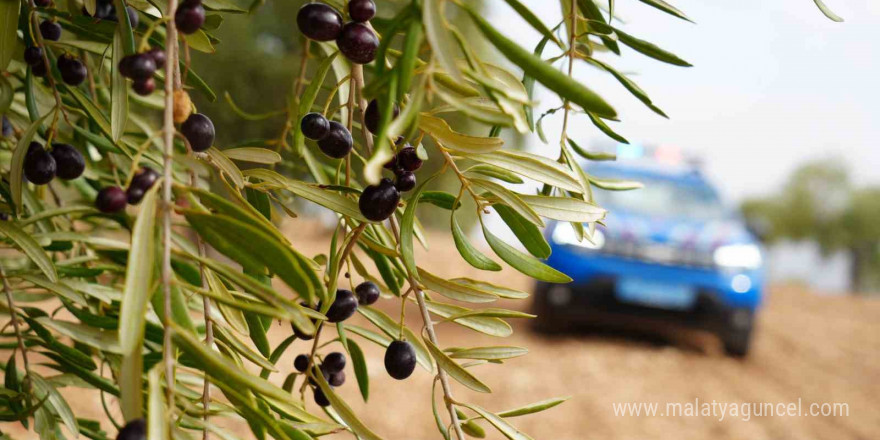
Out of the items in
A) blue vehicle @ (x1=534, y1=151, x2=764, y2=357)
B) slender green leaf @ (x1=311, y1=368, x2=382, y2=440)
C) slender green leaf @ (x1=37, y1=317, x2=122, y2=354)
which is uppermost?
blue vehicle @ (x1=534, y1=151, x2=764, y2=357)

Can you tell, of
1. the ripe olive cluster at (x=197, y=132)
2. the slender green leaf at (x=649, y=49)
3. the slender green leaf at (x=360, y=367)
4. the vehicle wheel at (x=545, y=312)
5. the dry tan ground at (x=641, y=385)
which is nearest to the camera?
the ripe olive cluster at (x=197, y=132)

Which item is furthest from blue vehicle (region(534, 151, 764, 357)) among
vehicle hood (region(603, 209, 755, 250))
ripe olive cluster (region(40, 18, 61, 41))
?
ripe olive cluster (region(40, 18, 61, 41))

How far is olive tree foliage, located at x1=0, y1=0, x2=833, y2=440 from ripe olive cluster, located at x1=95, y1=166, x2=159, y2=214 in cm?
1

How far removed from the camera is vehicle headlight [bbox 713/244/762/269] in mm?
4820

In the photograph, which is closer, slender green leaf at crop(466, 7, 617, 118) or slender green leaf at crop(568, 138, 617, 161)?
slender green leaf at crop(466, 7, 617, 118)

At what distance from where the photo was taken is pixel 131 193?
0.39m

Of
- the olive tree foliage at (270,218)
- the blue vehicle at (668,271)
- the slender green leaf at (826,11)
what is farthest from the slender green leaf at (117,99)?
the blue vehicle at (668,271)

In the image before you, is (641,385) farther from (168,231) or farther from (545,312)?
(168,231)

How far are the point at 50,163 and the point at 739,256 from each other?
481 centimetres

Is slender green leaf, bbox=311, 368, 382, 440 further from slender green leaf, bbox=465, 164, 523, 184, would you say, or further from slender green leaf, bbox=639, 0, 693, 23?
slender green leaf, bbox=639, 0, 693, 23

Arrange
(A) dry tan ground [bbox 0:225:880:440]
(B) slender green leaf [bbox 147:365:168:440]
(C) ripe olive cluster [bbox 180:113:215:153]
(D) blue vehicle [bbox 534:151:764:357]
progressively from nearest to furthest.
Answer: (B) slender green leaf [bbox 147:365:168:440] < (C) ripe olive cluster [bbox 180:113:215:153] < (A) dry tan ground [bbox 0:225:880:440] < (D) blue vehicle [bbox 534:151:764:357]

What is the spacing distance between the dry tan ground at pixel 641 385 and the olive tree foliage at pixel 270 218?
2.33 metres

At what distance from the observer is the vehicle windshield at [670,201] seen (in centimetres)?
517

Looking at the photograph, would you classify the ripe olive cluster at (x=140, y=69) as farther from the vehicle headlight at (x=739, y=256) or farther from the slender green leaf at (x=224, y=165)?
the vehicle headlight at (x=739, y=256)
